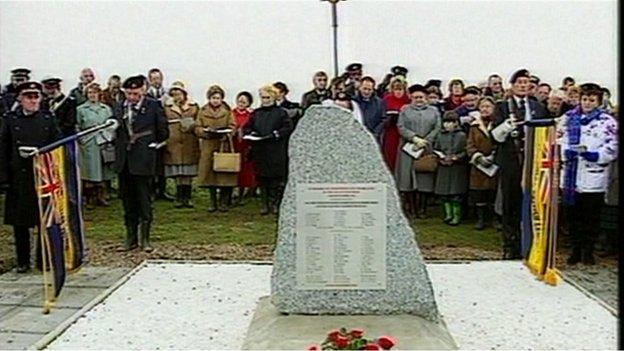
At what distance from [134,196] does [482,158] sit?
3.48 m

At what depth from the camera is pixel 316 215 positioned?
6.18m

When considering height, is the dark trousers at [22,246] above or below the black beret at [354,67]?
below

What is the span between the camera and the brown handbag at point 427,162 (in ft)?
34.9

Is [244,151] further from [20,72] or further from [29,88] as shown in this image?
[29,88]

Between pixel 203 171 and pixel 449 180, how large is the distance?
288cm

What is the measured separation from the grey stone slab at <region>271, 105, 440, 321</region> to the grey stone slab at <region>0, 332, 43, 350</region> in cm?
150

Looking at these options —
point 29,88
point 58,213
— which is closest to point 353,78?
point 29,88

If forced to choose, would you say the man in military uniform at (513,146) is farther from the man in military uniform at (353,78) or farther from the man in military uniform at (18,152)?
the man in military uniform at (18,152)

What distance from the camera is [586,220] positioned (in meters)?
8.30

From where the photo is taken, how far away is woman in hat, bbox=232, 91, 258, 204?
1155cm

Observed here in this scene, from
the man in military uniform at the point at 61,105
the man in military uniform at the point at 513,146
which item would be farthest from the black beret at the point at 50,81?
the man in military uniform at the point at 513,146

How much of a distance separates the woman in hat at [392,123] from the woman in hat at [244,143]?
155 cm

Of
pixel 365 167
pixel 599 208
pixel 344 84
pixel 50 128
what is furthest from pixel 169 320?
pixel 344 84

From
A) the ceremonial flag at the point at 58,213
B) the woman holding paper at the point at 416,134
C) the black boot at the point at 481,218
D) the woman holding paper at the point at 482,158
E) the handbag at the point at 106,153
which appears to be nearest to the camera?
→ the ceremonial flag at the point at 58,213
